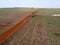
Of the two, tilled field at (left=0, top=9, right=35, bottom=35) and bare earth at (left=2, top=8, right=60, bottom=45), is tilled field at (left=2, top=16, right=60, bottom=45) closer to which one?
bare earth at (left=2, top=8, right=60, bottom=45)

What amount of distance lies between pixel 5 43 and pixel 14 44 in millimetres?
414

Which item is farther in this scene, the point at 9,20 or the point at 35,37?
the point at 9,20

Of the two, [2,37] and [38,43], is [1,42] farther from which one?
[38,43]

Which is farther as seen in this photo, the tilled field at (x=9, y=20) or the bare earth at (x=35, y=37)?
the tilled field at (x=9, y=20)

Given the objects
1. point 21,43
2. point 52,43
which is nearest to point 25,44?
point 21,43

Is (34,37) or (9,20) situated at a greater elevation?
(34,37)

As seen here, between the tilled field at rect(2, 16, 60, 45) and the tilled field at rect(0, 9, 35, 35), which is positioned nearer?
the tilled field at rect(2, 16, 60, 45)

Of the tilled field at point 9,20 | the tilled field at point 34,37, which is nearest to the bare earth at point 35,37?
the tilled field at point 34,37

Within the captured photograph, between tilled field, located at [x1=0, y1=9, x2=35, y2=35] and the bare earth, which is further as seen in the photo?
tilled field, located at [x1=0, y1=9, x2=35, y2=35]

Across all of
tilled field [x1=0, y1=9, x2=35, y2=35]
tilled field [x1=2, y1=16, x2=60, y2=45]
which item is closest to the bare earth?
tilled field [x1=2, y1=16, x2=60, y2=45]

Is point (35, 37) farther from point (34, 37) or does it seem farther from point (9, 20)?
point (9, 20)

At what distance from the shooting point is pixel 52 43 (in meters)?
8.78

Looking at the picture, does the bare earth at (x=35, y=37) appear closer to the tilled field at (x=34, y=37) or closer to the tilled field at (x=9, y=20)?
the tilled field at (x=34, y=37)

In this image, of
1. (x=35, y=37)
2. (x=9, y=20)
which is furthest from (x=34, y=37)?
(x=9, y=20)
